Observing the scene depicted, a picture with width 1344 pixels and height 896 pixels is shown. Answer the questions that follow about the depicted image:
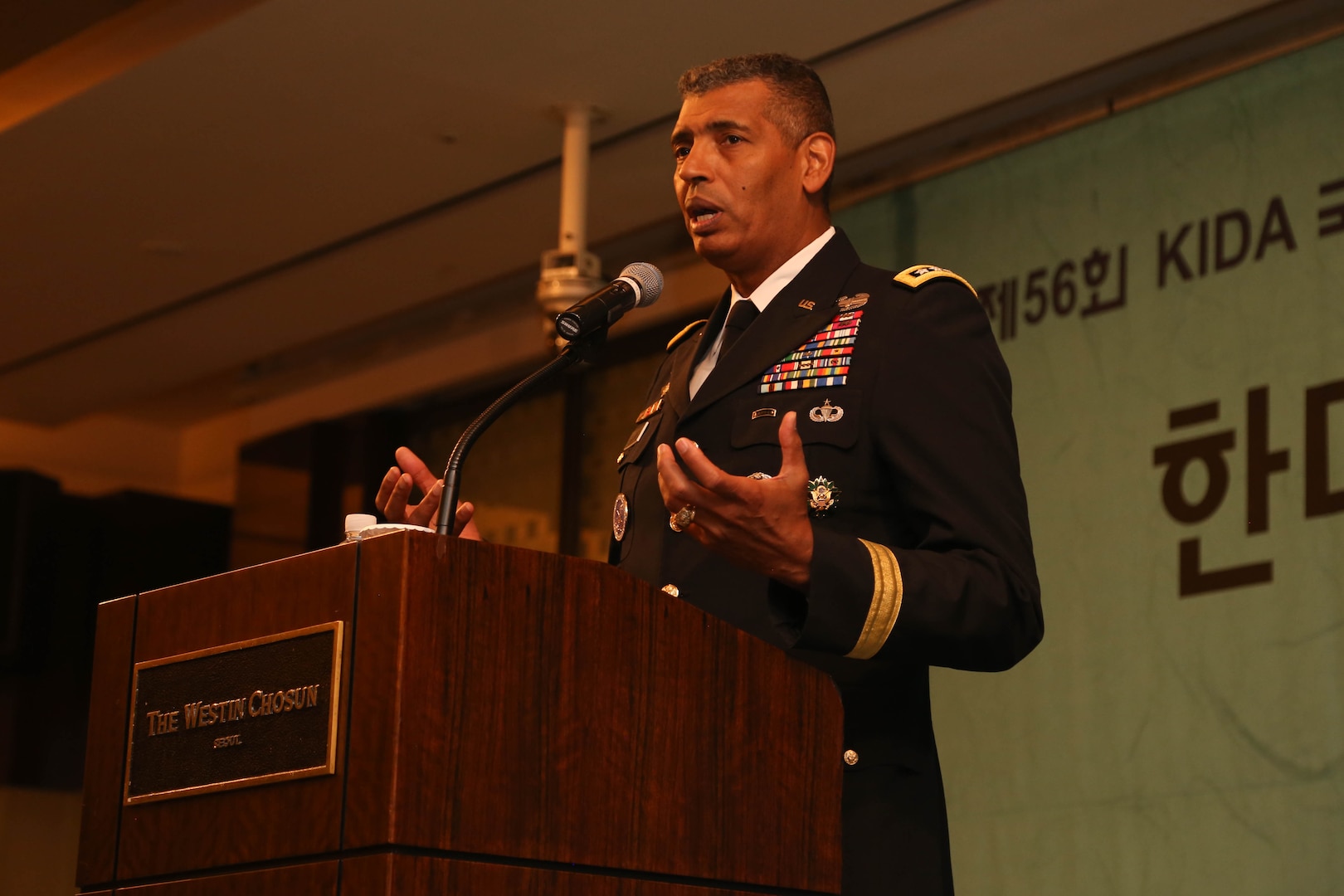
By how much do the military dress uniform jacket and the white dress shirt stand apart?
0.04 meters

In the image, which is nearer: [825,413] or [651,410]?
[825,413]

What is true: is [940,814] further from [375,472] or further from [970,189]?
[375,472]

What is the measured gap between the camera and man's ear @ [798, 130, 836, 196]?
6.50ft

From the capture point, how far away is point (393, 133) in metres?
4.87

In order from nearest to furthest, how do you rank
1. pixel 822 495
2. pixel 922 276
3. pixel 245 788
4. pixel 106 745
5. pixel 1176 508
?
pixel 245 788
pixel 106 745
pixel 822 495
pixel 922 276
pixel 1176 508

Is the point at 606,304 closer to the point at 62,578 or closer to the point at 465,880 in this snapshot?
the point at 465,880

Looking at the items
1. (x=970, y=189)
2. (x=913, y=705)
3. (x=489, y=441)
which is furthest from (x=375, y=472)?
(x=913, y=705)

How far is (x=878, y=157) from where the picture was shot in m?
5.24

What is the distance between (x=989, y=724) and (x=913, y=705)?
117 inches

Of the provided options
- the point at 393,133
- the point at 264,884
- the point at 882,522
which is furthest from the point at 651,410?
the point at 393,133

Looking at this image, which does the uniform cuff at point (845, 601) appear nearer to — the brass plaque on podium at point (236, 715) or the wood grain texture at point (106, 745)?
the brass plaque on podium at point (236, 715)

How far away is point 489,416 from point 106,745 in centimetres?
42

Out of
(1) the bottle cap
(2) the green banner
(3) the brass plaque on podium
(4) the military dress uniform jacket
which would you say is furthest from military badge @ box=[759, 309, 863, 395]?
(2) the green banner

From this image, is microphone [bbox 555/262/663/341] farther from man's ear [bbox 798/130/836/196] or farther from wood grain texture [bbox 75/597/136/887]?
wood grain texture [bbox 75/597/136/887]
